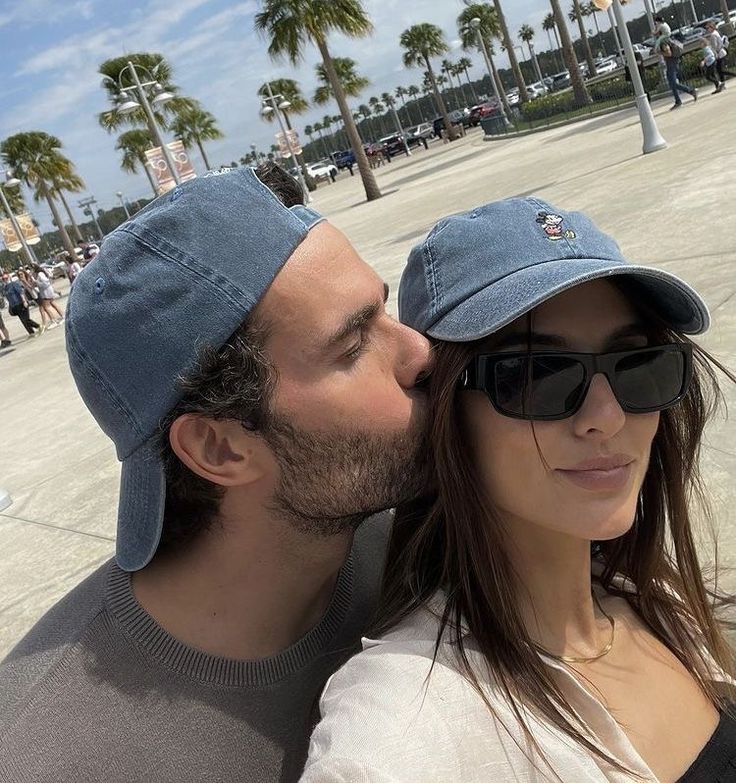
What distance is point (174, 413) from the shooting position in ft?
5.16

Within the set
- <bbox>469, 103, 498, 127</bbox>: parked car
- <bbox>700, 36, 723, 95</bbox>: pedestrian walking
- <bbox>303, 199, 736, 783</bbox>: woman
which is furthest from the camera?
<bbox>469, 103, 498, 127</bbox>: parked car

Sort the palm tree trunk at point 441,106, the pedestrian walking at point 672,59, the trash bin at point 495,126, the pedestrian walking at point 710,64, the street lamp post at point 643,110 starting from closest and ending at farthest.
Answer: the street lamp post at point 643,110
the pedestrian walking at point 672,59
the pedestrian walking at point 710,64
the trash bin at point 495,126
the palm tree trunk at point 441,106

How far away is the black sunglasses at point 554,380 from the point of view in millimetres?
1451

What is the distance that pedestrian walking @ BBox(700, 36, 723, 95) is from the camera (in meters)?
17.9

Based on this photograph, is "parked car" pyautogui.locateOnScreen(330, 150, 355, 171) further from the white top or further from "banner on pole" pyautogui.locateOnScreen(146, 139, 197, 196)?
the white top

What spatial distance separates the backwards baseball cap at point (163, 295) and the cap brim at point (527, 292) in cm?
39

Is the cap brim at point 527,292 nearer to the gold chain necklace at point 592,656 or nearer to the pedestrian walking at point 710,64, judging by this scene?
the gold chain necklace at point 592,656

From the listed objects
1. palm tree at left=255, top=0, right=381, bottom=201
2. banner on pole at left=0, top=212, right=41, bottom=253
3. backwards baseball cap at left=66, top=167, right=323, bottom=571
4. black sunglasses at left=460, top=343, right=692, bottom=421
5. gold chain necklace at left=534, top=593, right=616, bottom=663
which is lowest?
gold chain necklace at left=534, top=593, right=616, bottom=663

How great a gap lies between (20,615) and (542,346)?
3797 mm

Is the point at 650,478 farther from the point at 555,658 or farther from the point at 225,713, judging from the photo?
the point at 225,713

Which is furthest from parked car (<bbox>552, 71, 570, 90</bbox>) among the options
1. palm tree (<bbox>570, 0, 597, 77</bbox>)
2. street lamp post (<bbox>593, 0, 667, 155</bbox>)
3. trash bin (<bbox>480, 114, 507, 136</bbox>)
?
street lamp post (<bbox>593, 0, 667, 155</bbox>)

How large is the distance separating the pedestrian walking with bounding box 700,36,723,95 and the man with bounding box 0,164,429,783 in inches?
767

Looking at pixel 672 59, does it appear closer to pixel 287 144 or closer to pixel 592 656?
pixel 592 656

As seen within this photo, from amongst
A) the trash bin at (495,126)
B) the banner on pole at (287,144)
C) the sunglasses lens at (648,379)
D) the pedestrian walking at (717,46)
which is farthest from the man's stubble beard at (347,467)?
the banner on pole at (287,144)
